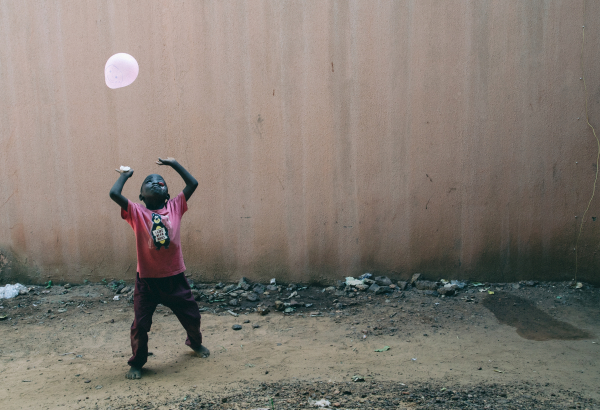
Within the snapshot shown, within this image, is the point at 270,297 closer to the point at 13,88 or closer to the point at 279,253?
the point at 279,253

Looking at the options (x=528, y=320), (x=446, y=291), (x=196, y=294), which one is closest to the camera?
(x=528, y=320)

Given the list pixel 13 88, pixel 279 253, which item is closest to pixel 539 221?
pixel 279 253

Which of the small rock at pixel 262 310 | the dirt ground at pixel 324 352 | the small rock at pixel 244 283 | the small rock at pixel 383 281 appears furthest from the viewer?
the small rock at pixel 244 283

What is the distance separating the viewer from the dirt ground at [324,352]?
Answer: 256 centimetres

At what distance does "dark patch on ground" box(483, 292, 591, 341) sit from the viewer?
3.51 meters

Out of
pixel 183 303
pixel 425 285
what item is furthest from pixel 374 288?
pixel 183 303

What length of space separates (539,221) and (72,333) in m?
4.61

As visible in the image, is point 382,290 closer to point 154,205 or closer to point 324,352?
point 324,352

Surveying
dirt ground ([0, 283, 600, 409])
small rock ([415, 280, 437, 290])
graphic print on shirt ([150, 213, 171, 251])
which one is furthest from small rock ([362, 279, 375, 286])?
graphic print on shirt ([150, 213, 171, 251])

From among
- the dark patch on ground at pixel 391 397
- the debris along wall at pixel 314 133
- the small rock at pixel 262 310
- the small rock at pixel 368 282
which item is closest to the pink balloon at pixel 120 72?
the debris along wall at pixel 314 133

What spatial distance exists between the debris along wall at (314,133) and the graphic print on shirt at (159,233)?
1977 mm

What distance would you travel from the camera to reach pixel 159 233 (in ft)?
9.36

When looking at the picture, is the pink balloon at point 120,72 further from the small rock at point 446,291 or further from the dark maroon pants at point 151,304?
the small rock at point 446,291

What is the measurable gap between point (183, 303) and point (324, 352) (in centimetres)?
110
